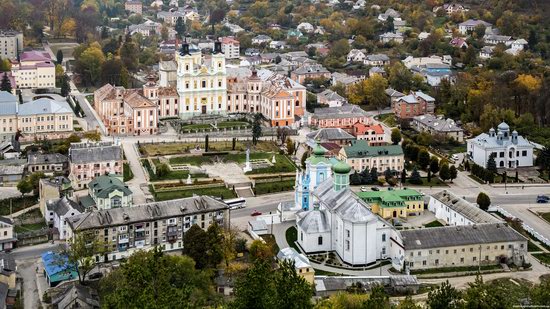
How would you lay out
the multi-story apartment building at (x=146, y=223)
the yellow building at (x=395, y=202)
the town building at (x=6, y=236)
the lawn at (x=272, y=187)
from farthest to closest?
the lawn at (x=272, y=187) < the yellow building at (x=395, y=202) < the town building at (x=6, y=236) < the multi-story apartment building at (x=146, y=223)

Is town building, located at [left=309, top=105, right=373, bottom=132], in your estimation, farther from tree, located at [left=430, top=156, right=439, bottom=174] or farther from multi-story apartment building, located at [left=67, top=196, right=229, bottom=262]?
multi-story apartment building, located at [left=67, top=196, right=229, bottom=262]

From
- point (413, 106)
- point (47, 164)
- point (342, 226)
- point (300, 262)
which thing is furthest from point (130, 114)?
point (300, 262)

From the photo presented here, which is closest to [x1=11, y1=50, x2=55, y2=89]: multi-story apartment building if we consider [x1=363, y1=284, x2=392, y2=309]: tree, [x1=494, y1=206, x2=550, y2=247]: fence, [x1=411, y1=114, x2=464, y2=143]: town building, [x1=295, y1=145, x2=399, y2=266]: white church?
[x1=411, y1=114, x2=464, y2=143]: town building

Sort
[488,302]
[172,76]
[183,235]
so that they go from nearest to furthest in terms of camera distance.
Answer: [488,302]
[183,235]
[172,76]

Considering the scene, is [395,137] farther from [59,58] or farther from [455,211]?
[59,58]

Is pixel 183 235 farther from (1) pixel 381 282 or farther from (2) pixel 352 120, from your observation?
(2) pixel 352 120

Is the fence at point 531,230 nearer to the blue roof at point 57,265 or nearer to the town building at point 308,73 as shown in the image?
the blue roof at point 57,265

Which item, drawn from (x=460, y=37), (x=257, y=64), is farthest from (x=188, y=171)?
(x=460, y=37)

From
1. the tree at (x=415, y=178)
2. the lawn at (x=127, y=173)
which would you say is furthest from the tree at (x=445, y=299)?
the lawn at (x=127, y=173)
